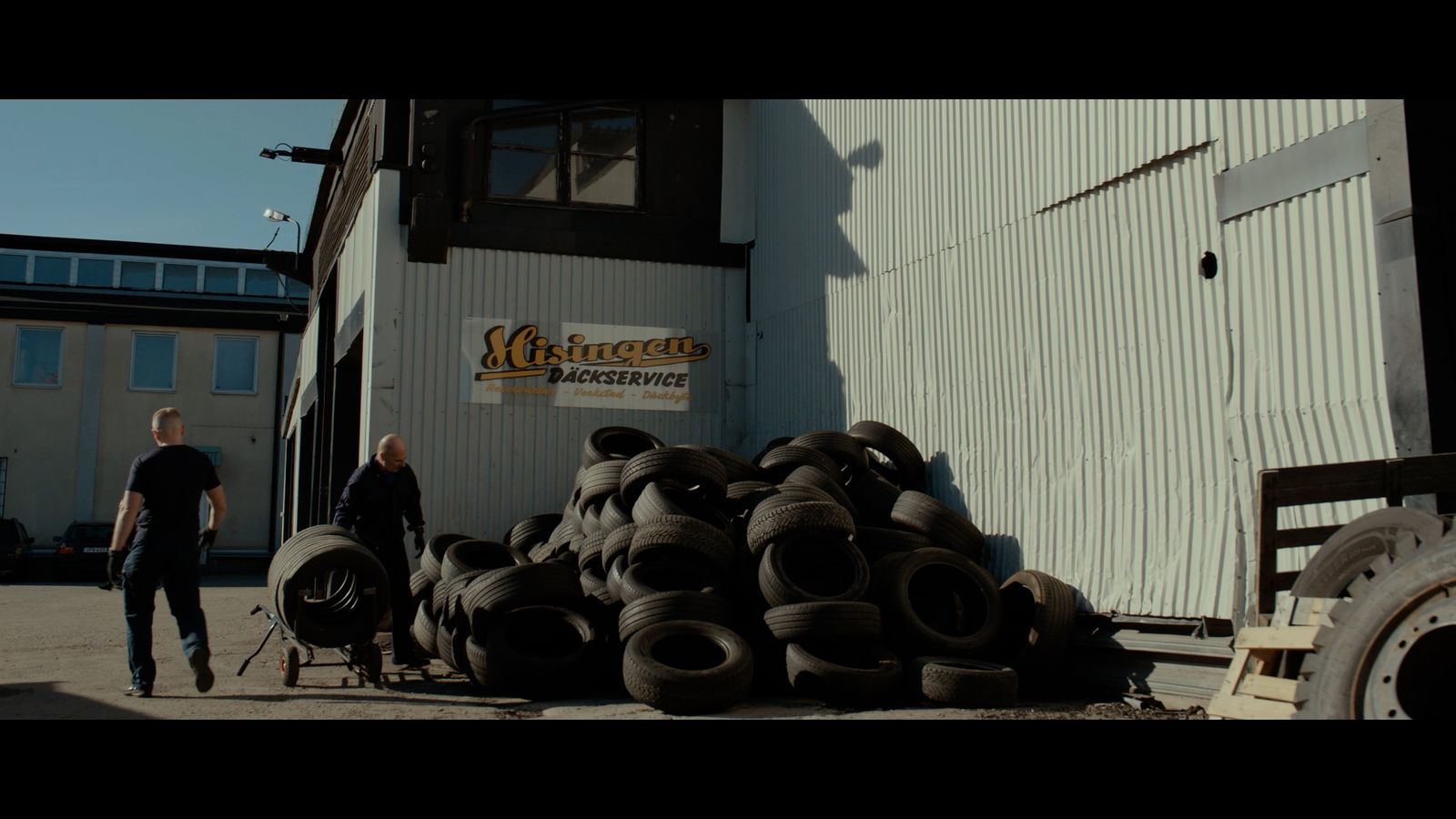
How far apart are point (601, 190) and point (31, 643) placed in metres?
7.99

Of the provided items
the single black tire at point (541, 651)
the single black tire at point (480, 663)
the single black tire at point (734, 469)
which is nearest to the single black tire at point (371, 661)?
the single black tire at point (480, 663)

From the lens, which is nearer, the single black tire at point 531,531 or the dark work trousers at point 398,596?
the dark work trousers at point 398,596

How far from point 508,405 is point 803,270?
3.86 m

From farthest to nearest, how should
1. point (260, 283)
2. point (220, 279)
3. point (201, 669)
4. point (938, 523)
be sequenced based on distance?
point (220, 279), point (260, 283), point (938, 523), point (201, 669)

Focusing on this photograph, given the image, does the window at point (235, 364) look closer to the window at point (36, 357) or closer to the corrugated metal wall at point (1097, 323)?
the window at point (36, 357)

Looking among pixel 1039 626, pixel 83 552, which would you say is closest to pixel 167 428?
pixel 1039 626

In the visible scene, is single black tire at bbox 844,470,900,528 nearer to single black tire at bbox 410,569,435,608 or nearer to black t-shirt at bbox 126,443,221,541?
single black tire at bbox 410,569,435,608

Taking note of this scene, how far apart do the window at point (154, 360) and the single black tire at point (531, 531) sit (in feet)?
82.6

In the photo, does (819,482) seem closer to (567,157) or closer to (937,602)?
(937,602)

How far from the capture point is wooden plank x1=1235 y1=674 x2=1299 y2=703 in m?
5.20

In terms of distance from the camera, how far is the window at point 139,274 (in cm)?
3822

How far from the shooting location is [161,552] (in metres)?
7.84

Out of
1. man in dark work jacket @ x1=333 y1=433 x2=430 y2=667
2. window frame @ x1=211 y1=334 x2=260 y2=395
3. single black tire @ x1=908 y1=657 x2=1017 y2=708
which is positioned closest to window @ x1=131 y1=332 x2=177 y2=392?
window frame @ x1=211 y1=334 x2=260 y2=395
